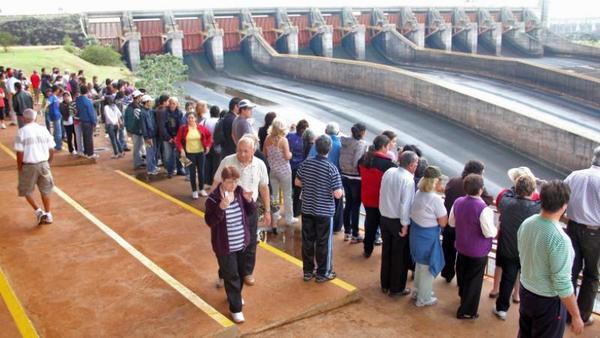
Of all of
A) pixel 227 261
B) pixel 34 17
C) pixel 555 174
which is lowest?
pixel 555 174

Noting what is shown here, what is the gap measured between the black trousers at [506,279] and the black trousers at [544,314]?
1261 mm

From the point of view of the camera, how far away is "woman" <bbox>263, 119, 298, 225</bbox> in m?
6.57

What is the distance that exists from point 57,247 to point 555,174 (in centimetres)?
1380

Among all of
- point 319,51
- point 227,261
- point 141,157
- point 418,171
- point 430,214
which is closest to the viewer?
point 227,261

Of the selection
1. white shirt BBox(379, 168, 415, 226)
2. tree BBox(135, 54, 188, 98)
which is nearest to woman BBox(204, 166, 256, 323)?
white shirt BBox(379, 168, 415, 226)

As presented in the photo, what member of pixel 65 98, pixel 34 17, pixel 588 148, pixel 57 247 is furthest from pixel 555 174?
pixel 34 17

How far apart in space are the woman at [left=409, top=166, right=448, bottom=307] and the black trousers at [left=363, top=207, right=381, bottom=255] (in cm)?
90

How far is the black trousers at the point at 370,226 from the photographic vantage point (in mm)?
6000

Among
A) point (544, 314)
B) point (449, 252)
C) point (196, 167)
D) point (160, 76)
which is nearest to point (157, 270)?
point (196, 167)

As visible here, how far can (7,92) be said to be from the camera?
566 inches

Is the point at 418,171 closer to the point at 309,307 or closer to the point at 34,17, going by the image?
the point at 309,307

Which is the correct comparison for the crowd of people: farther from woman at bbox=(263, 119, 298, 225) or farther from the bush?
the bush

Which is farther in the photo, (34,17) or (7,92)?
(34,17)

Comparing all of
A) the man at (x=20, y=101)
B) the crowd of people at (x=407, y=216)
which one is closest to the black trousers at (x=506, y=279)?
Result: the crowd of people at (x=407, y=216)
